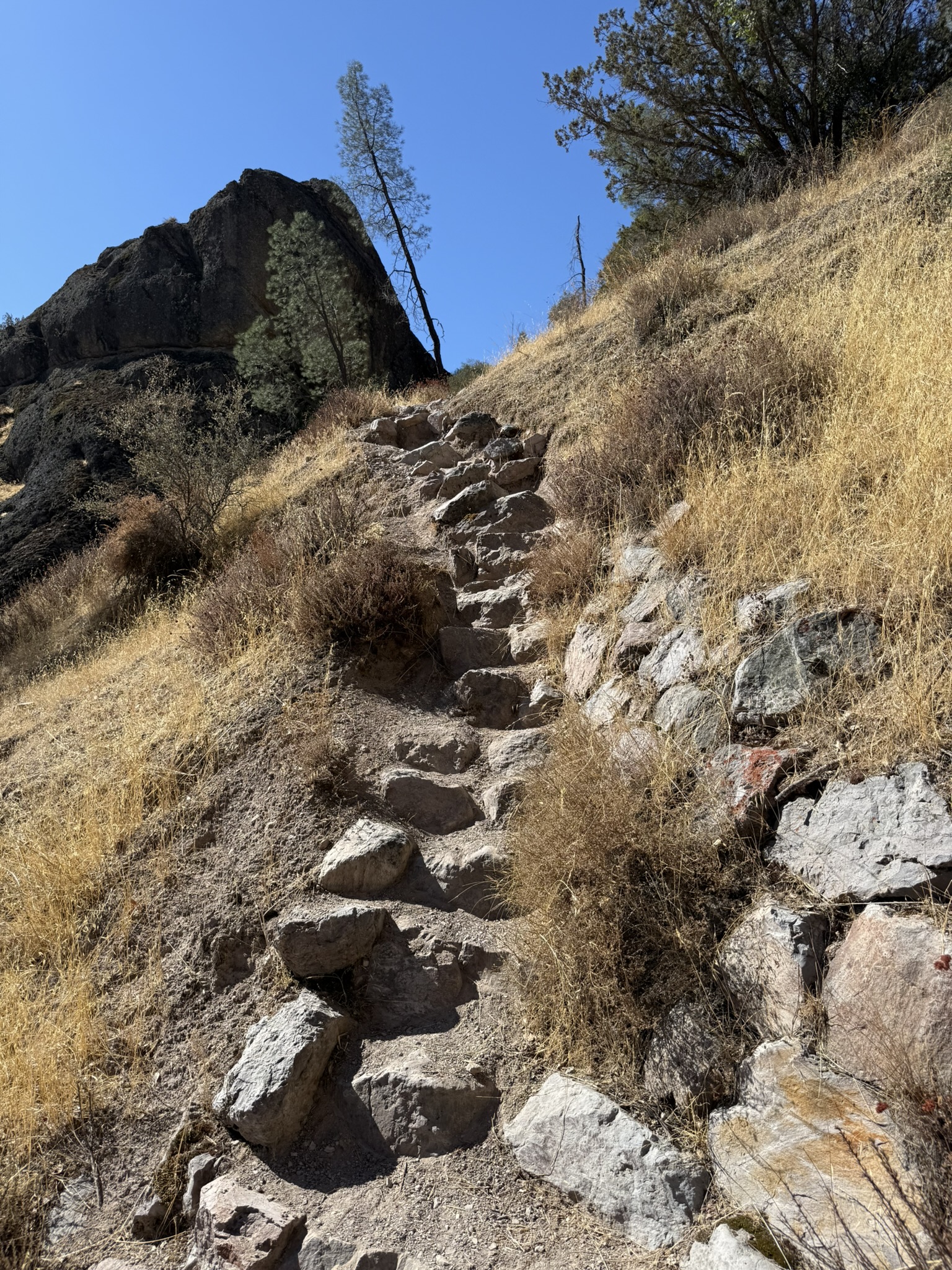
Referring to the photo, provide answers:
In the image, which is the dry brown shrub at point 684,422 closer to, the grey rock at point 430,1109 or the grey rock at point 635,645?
the grey rock at point 635,645

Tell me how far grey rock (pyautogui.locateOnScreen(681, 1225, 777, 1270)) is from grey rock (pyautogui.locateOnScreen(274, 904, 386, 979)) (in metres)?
1.93

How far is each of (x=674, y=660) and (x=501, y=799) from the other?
124 cm

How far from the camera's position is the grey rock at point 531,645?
5832 mm

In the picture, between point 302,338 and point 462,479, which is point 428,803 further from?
point 302,338

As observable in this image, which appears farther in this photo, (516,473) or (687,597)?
(516,473)

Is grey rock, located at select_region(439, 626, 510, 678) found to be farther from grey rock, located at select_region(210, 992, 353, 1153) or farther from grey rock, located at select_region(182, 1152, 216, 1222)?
grey rock, located at select_region(182, 1152, 216, 1222)

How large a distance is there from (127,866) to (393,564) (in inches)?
107

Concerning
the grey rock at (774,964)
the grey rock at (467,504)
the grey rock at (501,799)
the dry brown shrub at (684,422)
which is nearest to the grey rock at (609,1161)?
the grey rock at (774,964)

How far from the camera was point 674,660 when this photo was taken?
4301 millimetres

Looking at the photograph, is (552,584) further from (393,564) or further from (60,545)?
(60,545)

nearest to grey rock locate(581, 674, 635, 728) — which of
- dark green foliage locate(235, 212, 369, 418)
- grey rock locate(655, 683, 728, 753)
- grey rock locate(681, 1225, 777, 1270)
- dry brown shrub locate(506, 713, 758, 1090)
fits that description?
grey rock locate(655, 683, 728, 753)

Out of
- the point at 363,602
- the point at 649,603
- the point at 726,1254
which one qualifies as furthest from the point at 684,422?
the point at 726,1254

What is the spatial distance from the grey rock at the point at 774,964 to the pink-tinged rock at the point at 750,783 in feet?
1.07

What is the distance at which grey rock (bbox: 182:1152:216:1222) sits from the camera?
3244 mm
